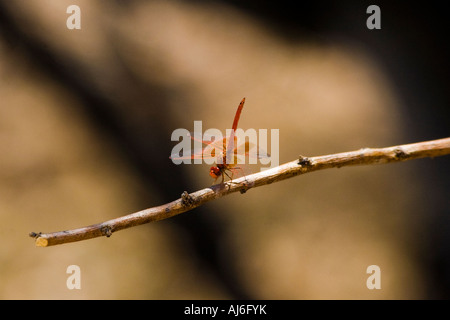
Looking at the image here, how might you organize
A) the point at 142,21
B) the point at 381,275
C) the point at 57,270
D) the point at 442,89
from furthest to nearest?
the point at 442,89 → the point at 381,275 → the point at 142,21 → the point at 57,270

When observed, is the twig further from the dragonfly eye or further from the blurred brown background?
the blurred brown background

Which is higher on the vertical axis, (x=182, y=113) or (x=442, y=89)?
(x=442, y=89)

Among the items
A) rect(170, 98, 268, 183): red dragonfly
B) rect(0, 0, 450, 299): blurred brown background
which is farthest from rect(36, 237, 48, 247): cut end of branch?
rect(0, 0, 450, 299): blurred brown background

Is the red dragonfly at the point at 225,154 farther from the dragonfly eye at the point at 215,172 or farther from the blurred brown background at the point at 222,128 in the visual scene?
the blurred brown background at the point at 222,128

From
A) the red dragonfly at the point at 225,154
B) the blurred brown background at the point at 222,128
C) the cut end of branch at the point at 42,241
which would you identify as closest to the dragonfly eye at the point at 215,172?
the red dragonfly at the point at 225,154

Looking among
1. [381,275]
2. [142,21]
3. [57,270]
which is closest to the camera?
[57,270]

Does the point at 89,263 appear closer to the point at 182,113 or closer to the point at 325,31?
the point at 182,113

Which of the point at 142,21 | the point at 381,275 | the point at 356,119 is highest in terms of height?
the point at 142,21

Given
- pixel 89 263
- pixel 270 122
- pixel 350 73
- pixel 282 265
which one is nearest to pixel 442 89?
pixel 350 73
